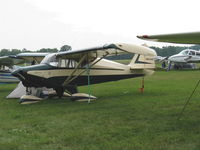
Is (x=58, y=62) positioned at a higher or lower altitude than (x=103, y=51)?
lower

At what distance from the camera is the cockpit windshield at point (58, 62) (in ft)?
35.3

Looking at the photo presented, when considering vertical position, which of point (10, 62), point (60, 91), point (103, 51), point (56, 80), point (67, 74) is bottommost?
point (60, 91)

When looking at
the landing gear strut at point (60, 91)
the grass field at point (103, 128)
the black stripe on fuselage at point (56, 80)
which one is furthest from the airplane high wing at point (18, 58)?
the grass field at point (103, 128)

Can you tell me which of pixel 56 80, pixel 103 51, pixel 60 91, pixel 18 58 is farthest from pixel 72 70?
pixel 18 58

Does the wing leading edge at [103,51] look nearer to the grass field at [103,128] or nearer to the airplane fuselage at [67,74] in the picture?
the airplane fuselage at [67,74]

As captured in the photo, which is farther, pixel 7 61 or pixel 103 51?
pixel 7 61

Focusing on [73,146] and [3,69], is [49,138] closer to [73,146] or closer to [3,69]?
[73,146]

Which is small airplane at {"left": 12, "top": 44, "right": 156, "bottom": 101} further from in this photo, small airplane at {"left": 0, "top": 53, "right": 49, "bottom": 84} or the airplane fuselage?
small airplane at {"left": 0, "top": 53, "right": 49, "bottom": 84}

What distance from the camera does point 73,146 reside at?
4.60 metres

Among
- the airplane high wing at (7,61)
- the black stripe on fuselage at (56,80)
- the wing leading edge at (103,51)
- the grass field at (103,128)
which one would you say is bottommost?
the grass field at (103,128)

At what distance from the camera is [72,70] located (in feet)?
36.2

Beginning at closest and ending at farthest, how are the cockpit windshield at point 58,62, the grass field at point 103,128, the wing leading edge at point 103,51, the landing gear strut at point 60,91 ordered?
the grass field at point 103,128, the wing leading edge at point 103,51, the cockpit windshield at point 58,62, the landing gear strut at point 60,91

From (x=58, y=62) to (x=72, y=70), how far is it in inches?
25.5

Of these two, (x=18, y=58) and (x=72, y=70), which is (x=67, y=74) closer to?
(x=72, y=70)
